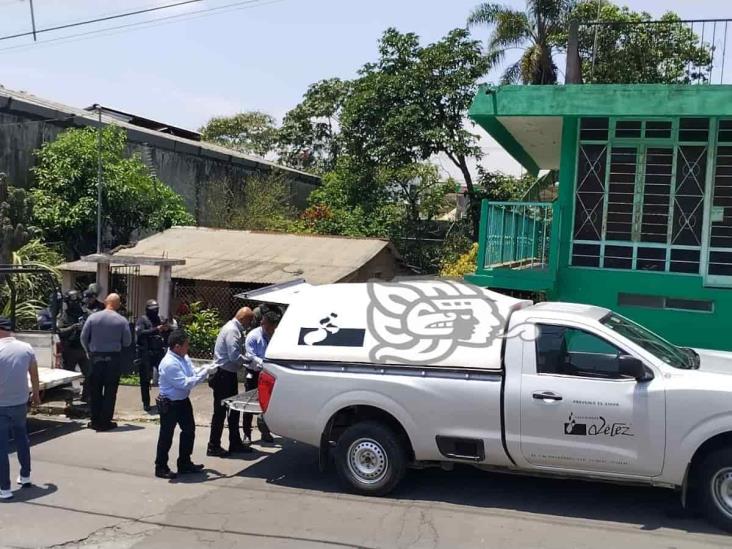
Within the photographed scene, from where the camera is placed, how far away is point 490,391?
253 inches

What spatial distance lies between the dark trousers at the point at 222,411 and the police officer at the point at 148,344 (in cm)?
227

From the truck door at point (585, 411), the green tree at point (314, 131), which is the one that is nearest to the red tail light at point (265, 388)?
the truck door at point (585, 411)

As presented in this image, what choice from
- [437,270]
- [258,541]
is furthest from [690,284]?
[437,270]

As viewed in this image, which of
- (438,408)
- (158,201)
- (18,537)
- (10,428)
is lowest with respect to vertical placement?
(18,537)

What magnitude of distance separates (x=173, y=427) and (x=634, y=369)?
4.30 m

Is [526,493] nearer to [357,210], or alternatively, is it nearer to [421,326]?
[421,326]

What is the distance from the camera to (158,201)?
18.8 metres

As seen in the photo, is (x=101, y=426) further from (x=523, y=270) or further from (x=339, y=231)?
(x=339, y=231)

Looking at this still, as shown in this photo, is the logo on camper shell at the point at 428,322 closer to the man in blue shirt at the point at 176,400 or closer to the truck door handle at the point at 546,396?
the truck door handle at the point at 546,396

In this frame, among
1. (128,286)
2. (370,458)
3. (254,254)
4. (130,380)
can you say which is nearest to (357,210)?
(254,254)

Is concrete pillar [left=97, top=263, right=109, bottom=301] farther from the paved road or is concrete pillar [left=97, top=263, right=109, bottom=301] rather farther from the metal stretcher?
the metal stretcher

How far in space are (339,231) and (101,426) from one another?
532 inches

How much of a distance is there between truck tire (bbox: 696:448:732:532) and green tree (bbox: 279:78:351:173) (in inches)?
1008

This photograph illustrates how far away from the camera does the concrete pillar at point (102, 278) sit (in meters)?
12.8
